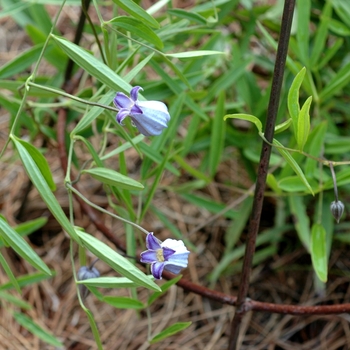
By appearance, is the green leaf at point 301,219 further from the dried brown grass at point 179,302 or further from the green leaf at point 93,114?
the green leaf at point 93,114

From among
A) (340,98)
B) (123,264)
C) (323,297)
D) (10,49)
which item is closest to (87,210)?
(123,264)

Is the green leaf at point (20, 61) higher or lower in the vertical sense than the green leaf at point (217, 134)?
higher

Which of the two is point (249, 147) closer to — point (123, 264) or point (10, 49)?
point (123, 264)

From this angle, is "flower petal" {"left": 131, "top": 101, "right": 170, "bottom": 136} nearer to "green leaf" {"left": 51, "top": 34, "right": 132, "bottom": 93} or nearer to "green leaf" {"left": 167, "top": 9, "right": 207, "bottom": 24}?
"green leaf" {"left": 51, "top": 34, "right": 132, "bottom": 93}

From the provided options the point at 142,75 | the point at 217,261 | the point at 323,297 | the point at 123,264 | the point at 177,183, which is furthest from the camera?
the point at 177,183

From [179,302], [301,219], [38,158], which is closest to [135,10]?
[38,158]

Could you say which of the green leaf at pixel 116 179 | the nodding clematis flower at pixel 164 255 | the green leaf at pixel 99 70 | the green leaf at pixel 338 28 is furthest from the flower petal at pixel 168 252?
the green leaf at pixel 338 28
